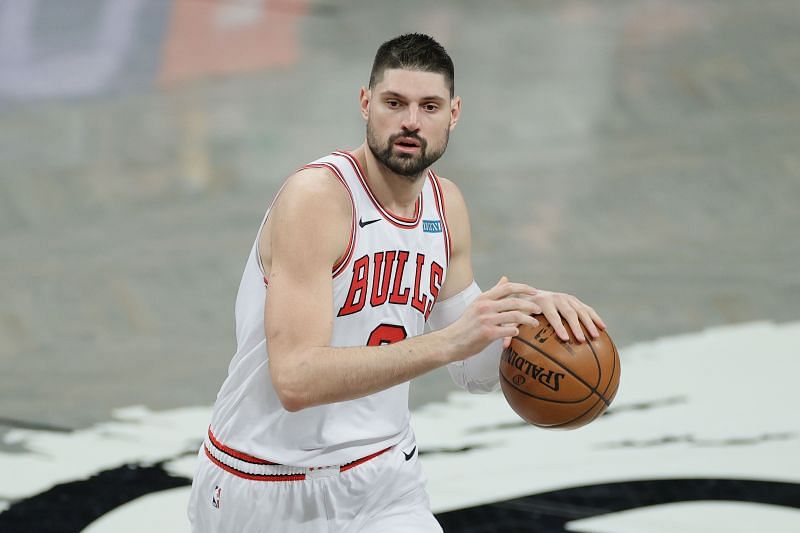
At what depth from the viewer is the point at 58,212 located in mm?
9375

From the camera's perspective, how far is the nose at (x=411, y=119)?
10.2 feet

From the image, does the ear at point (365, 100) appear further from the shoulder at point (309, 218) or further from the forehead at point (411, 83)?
the shoulder at point (309, 218)

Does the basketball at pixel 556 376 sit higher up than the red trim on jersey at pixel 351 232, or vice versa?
the red trim on jersey at pixel 351 232

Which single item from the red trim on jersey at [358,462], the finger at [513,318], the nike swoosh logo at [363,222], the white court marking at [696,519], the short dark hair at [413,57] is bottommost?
the red trim on jersey at [358,462]

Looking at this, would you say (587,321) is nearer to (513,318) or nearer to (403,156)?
(513,318)

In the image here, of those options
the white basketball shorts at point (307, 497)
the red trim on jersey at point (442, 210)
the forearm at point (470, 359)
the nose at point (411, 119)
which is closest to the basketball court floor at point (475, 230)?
the forearm at point (470, 359)

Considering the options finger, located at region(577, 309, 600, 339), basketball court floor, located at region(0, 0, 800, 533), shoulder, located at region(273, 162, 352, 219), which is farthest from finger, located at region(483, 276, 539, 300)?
basketball court floor, located at region(0, 0, 800, 533)

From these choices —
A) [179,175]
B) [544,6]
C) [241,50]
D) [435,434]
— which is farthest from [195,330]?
[544,6]

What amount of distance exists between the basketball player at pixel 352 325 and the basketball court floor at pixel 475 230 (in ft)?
4.45

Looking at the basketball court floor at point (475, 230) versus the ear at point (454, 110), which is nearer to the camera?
the ear at point (454, 110)

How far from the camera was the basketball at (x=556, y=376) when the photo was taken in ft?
10.6

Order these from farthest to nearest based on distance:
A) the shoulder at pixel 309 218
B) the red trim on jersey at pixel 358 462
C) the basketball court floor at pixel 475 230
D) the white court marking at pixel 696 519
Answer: the basketball court floor at pixel 475 230
the white court marking at pixel 696 519
the red trim on jersey at pixel 358 462
the shoulder at pixel 309 218

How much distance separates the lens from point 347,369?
289 centimetres

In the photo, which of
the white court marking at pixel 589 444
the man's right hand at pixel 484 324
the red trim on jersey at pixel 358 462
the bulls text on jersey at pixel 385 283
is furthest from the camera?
the white court marking at pixel 589 444
